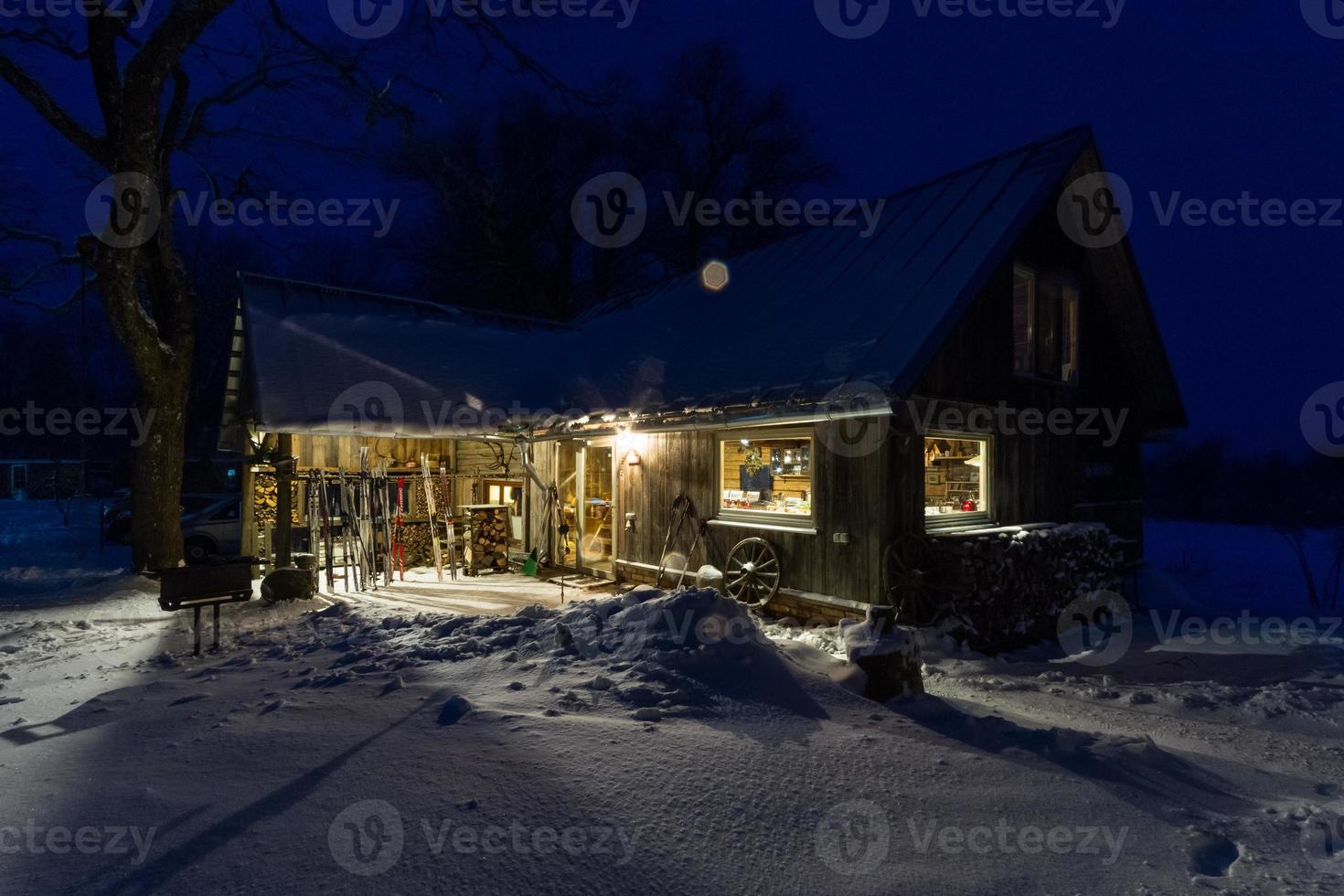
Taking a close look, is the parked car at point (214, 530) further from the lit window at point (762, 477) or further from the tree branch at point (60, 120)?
the lit window at point (762, 477)

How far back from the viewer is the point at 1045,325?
36.2ft

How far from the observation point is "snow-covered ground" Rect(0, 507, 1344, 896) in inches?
125

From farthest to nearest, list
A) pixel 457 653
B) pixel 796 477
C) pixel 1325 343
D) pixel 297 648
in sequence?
1. pixel 1325 343
2. pixel 796 477
3. pixel 297 648
4. pixel 457 653

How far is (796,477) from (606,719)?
254 inches

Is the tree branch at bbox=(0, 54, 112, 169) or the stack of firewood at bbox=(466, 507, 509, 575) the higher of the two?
the tree branch at bbox=(0, 54, 112, 169)

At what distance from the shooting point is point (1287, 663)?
8312 millimetres

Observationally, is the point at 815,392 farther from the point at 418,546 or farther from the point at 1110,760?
the point at 418,546

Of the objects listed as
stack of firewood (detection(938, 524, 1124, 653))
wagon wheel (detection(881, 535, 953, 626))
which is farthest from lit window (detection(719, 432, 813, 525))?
stack of firewood (detection(938, 524, 1124, 653))

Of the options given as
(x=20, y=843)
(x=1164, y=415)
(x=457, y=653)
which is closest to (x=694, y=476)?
(x=457, y=653)

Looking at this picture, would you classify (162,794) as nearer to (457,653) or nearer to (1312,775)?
(457,653)

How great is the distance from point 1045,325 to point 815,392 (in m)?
5.22

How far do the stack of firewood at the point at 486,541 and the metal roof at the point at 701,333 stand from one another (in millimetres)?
1952

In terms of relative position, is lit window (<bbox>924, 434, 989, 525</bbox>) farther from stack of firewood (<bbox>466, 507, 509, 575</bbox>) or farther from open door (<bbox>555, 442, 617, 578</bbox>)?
stack of firewood (<bbox>466, 507, 509, 575</bbox>)

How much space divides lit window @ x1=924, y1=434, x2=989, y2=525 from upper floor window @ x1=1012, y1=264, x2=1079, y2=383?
142cm
